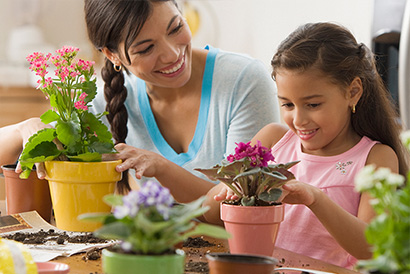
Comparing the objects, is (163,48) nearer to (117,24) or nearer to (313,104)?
(117,24)

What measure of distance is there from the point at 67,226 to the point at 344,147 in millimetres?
724

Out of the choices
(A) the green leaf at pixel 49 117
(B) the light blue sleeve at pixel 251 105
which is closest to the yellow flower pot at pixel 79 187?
(A) the green leaf at pixel 49 117

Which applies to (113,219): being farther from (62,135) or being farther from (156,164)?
(156,164)

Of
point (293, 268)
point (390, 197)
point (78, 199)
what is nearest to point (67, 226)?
point (78, 199)

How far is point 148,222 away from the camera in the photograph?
2.05 feet

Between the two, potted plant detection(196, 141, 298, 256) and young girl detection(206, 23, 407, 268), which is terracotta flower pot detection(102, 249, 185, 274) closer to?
potted plant detection(196, 141, 298, 256)

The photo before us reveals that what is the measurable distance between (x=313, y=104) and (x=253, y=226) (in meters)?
0.47

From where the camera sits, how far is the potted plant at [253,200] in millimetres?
1014

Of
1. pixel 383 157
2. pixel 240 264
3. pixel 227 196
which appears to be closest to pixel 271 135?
pixel 383 157

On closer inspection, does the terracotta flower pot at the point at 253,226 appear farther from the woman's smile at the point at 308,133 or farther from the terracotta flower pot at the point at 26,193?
the terracotta flower pot at the point at 26,193

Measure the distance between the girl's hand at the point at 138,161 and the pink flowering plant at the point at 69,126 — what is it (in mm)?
60

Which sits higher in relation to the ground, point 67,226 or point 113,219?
point 113,219

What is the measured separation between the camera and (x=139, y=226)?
2.09 ft

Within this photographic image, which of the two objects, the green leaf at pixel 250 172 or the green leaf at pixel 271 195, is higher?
the green leaf at pixel 250 172
